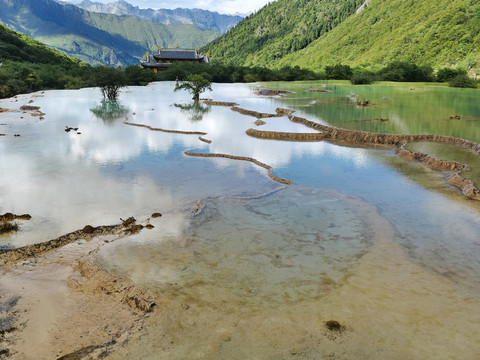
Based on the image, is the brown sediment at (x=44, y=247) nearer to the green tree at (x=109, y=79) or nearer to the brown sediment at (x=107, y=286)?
the brown sediment at (x=107, y=286)

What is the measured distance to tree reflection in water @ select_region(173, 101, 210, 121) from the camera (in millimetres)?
38000

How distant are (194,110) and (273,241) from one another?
33581mm

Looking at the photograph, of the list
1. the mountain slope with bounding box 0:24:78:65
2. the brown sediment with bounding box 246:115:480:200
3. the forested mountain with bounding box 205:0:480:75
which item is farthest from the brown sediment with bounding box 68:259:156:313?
the forested mountain with bounding box 205:0:480:75

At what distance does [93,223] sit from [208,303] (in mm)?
5894

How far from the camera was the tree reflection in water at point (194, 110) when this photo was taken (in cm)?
3800

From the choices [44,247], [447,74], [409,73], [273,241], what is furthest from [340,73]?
[44,247]

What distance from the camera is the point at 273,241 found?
1111 centimetres

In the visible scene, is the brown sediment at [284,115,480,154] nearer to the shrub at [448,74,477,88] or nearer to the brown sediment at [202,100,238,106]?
the brown sediment at [202,100,238,106]

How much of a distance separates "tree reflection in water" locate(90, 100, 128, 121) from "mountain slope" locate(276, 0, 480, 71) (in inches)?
3015

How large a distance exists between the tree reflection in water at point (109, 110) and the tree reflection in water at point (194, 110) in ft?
21.8

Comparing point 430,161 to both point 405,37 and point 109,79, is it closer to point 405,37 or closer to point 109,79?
point 109,79

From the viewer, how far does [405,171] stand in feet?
61.9

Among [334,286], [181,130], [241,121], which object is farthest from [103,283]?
[241,121]

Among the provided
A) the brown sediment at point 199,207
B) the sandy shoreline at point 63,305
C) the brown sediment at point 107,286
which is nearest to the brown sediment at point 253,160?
the brown sediment at point 199,207
